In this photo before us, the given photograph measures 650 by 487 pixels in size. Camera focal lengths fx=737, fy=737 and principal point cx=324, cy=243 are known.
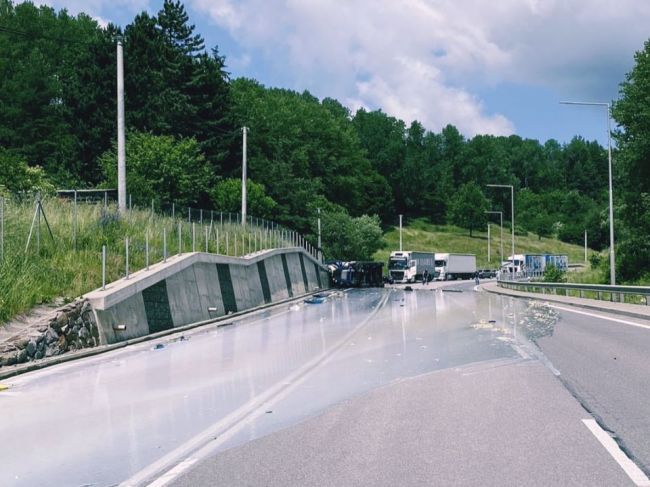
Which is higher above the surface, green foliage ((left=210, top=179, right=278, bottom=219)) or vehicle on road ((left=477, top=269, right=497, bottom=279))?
green foliage ((left=210, top=179, right=278, bottom=219))

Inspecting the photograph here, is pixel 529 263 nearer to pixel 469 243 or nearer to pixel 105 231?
pixel 469 243

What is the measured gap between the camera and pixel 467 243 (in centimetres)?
14262

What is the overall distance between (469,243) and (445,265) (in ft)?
168

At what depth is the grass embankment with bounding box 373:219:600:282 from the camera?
13512 centimetres

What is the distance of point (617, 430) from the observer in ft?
24.0

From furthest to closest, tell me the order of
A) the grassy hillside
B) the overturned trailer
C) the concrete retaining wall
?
the grassy hillside < the overturned trailer < the concrete retaining wall

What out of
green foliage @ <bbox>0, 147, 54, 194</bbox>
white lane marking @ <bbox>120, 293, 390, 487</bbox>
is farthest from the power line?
white lane marking @ <bbox>120, 293, 390, 487</bbox>

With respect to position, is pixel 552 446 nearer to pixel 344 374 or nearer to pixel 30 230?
pixel 344 374

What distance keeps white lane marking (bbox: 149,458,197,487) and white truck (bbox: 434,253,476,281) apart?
86.7 metres

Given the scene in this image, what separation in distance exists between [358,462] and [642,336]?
12.4 metres

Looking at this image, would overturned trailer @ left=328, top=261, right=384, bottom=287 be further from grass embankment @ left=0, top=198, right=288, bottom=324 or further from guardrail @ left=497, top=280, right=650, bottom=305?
grass embankment @ left=0, top=198, right=288, bottom=324

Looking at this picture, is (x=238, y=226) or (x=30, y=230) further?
(x=238, y=226)

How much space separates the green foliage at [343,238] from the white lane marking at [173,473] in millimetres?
77818

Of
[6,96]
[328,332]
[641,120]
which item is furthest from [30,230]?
[6,96]
